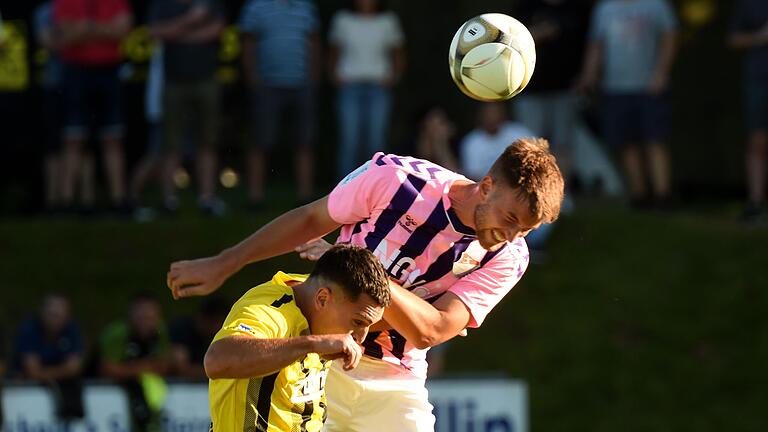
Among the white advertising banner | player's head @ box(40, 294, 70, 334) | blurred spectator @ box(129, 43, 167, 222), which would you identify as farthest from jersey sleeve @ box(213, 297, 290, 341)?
blurred spectator @ box(129, 43, 167, 222)

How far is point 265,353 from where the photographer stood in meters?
5.43

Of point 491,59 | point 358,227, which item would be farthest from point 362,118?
point 358,227

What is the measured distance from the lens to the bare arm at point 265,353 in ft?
17.7

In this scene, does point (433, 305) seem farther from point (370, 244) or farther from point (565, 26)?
point (565, 26)

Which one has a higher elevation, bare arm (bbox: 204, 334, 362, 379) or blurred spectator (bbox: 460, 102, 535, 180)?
bare arm (bbox: 204, 334, 362, 379)

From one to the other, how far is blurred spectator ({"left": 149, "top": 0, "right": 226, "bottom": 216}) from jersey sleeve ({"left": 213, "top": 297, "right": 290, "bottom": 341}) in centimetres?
751

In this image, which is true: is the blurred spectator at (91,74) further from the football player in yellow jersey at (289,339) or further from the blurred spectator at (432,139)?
the football player in yellow jersey at (289,339)

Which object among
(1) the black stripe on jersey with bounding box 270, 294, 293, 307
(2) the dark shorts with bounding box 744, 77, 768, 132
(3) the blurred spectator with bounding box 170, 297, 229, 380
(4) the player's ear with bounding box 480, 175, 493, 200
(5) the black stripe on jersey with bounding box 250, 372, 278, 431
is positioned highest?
(4) the player's ear with bounding box 480, 175, 493, 200

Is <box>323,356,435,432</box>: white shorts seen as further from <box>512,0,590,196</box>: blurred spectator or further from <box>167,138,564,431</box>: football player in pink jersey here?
<box>512,0,590,196</box>: blurred spectator

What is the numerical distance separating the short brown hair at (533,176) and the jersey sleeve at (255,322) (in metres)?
1.16

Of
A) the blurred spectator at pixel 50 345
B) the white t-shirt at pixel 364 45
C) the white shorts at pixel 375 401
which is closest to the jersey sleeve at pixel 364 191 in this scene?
the white shorts at pixel 375 401

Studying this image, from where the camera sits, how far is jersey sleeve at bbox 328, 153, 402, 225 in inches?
250

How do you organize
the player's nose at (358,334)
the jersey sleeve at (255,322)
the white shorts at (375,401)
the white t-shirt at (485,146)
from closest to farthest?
the jersey sleeve at (255,322) < the player's nose at (358,334) < the white shorts at (375,401) < the white t-shirt at (485,146)

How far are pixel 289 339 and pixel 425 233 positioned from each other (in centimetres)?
119
